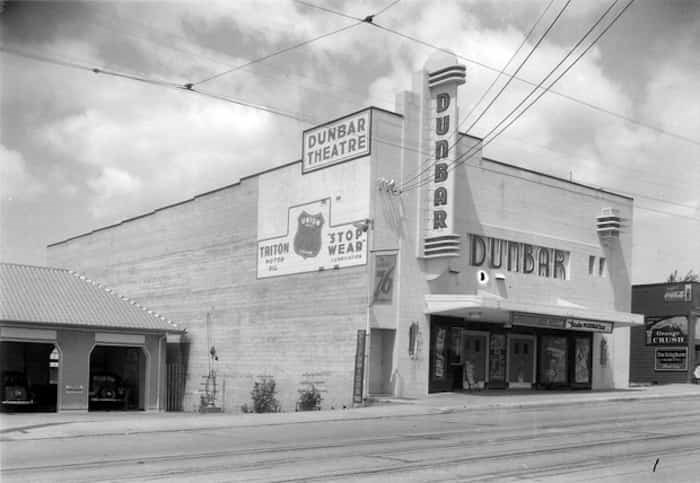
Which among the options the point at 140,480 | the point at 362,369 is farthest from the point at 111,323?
the point at 140,480

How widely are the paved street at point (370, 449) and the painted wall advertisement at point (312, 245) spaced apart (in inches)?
329

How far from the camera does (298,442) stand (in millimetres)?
16156

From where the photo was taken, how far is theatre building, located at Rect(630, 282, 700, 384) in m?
42.5

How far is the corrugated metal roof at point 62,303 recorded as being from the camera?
33.8 meters

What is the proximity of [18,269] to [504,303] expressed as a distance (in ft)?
74.7

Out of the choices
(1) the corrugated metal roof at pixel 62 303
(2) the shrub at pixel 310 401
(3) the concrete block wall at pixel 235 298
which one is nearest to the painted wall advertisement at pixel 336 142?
(3) the concrete block wall at pixel 235 298

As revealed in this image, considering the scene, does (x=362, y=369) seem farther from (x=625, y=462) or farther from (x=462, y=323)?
(x=625, y=462)

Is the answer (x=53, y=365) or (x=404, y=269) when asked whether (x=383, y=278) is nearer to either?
(x=404, y=269)

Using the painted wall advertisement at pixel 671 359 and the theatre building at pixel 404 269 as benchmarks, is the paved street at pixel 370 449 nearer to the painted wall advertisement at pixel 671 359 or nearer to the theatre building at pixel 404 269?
the theatre building at pixel 404 269

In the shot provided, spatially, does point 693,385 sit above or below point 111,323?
below

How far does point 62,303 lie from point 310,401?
12660 millimetres

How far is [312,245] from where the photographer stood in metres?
32.5

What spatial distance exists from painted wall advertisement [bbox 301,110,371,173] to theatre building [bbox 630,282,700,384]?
21737 millimetres

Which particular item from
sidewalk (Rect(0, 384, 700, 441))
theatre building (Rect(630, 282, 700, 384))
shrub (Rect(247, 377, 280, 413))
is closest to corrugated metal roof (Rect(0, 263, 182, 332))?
shrub (Rect(247, 377, 280, 413))
